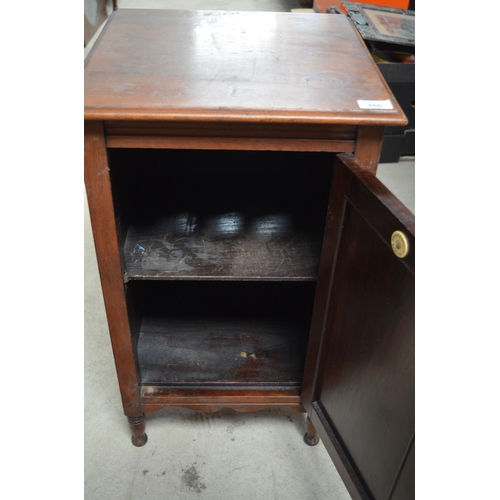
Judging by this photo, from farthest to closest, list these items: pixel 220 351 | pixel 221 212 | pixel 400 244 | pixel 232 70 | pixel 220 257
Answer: pixel 220 351
pixel 221 212
pixel 220 257
pixel 232 70
pixel 400 244

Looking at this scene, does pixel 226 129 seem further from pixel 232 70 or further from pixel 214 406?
pixel 214 406

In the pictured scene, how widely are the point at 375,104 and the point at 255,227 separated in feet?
1.36

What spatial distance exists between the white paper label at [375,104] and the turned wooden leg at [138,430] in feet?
2.75

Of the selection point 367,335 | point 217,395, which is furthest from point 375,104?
point 217,395

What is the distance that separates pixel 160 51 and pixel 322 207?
0.47m

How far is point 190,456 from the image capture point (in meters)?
1.18

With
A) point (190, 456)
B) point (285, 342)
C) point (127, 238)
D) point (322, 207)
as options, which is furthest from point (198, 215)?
point (190, 456)

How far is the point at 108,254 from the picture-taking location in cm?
85

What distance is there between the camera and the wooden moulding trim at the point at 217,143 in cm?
74

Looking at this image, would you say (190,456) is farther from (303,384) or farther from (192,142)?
(192,142)

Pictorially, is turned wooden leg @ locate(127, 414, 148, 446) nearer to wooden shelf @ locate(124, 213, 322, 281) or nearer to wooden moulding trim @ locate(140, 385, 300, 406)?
wooden moulding trim @ locate(140, 385, 300, 406)

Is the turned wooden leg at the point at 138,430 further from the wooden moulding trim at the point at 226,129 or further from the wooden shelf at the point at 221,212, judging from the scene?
the wooden moulding trim at the point at 226,129

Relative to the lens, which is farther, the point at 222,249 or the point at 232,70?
the point at 222,249

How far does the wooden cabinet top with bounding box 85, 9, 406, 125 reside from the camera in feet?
2.27
